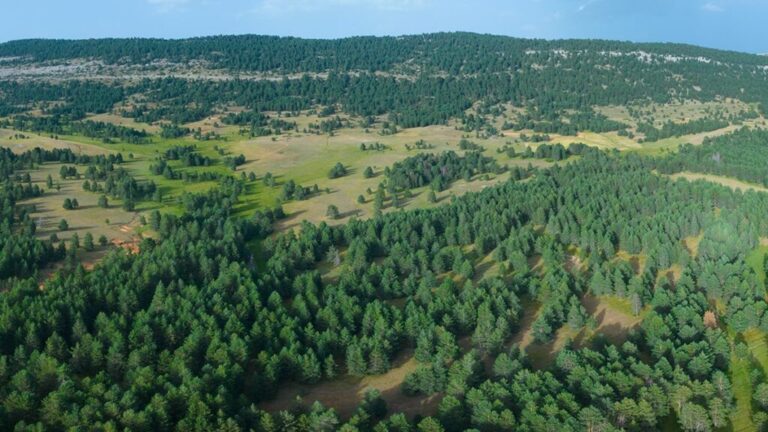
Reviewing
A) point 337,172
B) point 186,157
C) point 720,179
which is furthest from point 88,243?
point 720,179

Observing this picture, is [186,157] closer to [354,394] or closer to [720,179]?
[354,394]

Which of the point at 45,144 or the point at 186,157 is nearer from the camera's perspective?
the point at 186,157

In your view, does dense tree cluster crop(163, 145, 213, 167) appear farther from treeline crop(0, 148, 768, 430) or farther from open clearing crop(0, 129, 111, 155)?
treeline crop(0, 148, 768, 430)

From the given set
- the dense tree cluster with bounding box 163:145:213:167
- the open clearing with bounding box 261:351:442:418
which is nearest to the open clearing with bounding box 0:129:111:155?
the dense tree cluster with bounding box 163:145:213:167

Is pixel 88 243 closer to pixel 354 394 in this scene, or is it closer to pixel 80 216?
pixel 80 216

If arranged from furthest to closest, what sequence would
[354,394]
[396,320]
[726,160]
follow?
1. [726,160]
2. [396,320]
3. [354,394]

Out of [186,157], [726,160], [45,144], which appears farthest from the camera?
[45,144]

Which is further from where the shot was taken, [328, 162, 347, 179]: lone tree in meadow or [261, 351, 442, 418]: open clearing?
[328, 162, 347, 179]: lone tree in meadow

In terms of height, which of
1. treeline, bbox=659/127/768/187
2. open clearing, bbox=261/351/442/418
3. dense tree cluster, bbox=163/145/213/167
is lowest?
open clearing, bbox=261/351/442/418

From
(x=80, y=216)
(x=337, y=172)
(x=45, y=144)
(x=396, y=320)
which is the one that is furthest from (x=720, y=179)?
(x=45, y=144)

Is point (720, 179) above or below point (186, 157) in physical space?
above

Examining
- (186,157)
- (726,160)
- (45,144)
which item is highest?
(726,160)
